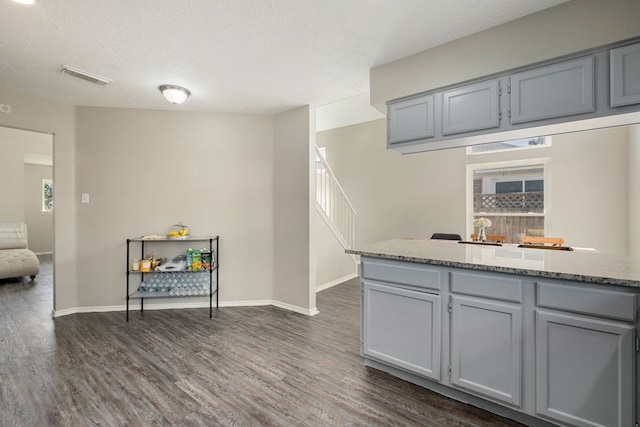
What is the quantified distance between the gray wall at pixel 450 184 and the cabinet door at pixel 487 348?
3463 mm

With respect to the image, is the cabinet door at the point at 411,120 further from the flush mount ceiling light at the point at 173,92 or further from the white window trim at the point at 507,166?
the white window trim at the point at 507,166

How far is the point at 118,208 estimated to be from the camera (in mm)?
3674

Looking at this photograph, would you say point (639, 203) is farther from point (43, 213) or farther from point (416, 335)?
point (43, 213)

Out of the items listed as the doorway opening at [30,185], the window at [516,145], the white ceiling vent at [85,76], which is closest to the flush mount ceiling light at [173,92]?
the white ceiling vent at [85,76]

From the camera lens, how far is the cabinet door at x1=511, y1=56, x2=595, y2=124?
1840mm

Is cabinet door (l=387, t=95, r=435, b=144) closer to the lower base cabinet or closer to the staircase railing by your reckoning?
the lower base cabinet

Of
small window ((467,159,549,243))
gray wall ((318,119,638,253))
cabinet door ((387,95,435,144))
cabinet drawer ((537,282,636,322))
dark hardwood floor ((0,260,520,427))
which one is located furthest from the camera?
small window ((467,159,549,243))

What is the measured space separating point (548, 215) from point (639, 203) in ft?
3.44

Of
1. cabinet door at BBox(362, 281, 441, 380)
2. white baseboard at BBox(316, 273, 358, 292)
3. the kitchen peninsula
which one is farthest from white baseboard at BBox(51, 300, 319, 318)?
the kitchen peninsula

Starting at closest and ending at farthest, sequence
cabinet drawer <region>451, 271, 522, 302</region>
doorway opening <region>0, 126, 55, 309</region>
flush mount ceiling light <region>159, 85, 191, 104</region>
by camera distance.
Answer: cabinet drawer <region>451, 271, 522, 302</region> → flush mount ceiling light <region>159, 85, 191, 104</region> → doorway opening <region>0, 126, 55, 309</region>

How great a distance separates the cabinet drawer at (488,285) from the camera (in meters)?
1.69

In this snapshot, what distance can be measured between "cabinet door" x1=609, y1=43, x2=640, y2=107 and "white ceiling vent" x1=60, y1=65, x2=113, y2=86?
4048 mm

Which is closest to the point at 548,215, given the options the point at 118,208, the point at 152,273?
the point at 152,273

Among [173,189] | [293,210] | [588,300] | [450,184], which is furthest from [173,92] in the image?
[450,184]
